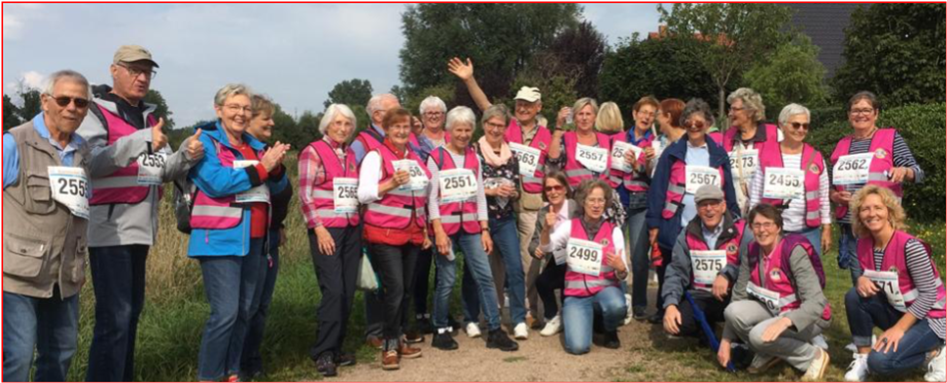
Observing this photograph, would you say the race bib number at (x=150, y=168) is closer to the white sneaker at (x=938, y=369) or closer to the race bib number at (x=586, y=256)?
the race bib number at (x=586, y=256)

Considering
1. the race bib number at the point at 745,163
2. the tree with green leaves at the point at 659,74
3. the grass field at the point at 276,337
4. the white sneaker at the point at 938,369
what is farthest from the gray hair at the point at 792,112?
the tree with green leaves at the point at 659,74

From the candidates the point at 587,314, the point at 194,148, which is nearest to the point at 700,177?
the point at 587,314

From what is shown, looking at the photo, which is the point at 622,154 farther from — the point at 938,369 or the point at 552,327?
the point at 938,369

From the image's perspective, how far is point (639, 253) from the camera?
679 centimetres

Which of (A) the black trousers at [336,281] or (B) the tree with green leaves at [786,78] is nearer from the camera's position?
(A) the black trousers at [336,281]

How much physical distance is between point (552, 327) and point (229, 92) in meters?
3.17

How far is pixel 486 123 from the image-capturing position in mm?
6141

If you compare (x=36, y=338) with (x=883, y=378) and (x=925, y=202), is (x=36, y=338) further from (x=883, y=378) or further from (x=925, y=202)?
(x=925, y=202)

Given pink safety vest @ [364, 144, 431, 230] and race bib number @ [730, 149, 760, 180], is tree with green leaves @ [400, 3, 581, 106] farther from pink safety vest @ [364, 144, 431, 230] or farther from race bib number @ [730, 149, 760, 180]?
pink safety vest @ [364, 144, 431, 230]

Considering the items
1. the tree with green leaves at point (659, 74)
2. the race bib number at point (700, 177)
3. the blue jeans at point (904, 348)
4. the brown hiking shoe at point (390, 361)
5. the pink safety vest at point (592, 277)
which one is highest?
the tree with green leaves at point (659, 74)

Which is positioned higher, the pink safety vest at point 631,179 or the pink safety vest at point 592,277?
the pink safety vest at point 631,179

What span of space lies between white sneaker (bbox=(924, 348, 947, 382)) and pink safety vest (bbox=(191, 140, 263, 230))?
4179 millimetres

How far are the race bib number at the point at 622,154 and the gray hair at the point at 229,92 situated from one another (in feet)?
10.8

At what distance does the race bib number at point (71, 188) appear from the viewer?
352 centimetres
